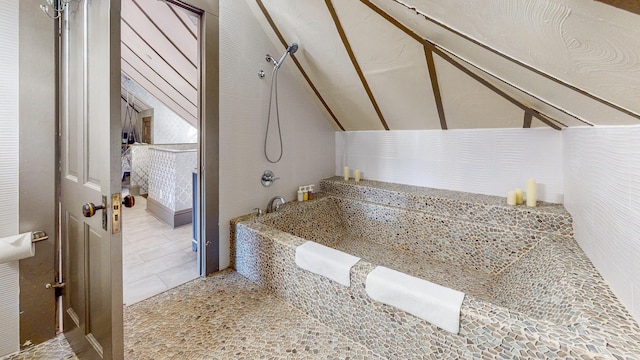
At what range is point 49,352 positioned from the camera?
1.44m

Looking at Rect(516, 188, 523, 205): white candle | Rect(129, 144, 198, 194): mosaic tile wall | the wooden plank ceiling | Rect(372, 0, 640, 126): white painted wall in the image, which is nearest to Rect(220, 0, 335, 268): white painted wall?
the wooden plank ceiling

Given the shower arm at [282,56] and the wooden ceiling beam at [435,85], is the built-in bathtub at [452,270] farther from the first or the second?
the shower arm at [282,56]

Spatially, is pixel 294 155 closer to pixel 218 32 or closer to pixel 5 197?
pixel 218 32

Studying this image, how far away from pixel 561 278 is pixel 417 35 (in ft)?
5.15

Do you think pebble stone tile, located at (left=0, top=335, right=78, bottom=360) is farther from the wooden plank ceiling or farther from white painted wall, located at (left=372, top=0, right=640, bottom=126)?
white painted wall, located at (left=372, top=0, right=640, bottom=126)

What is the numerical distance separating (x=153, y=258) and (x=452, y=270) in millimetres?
2699

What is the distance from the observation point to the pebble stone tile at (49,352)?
140cm

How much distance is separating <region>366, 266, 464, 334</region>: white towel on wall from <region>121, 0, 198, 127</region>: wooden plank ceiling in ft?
7.44

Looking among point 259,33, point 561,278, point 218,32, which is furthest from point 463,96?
point 218,32

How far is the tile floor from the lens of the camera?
2020 mm

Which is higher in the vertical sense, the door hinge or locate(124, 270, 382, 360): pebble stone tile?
the door hinge

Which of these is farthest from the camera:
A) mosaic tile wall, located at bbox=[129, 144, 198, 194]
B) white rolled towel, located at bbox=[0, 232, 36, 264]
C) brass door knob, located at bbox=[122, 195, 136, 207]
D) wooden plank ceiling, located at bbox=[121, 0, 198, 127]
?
mosaic tile wall, located at bbox=[129, 144, 198, 194]

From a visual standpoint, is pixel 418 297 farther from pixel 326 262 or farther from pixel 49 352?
pixel 49 352

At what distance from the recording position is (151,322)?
1625 mm
